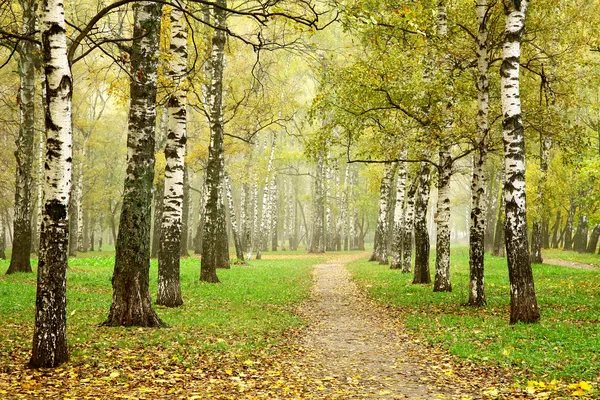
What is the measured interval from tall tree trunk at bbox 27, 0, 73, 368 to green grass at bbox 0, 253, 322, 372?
83 centimetres

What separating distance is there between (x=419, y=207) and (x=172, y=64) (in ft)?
35.2

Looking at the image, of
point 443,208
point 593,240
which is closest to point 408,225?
point 443,208

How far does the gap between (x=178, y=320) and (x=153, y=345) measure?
2406 millimetres

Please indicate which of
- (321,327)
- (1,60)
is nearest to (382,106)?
(321,327)

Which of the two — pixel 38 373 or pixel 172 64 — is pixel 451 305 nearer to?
pixel 172 64

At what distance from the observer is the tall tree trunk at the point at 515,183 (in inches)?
436

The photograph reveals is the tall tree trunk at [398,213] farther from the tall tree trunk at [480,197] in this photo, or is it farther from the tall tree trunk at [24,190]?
the tall tree trunk at [24,190]

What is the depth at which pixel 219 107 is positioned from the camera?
1927 cm

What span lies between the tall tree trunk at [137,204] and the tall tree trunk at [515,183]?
748cm

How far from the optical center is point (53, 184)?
7.05m

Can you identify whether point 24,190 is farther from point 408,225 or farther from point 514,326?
point 514,326

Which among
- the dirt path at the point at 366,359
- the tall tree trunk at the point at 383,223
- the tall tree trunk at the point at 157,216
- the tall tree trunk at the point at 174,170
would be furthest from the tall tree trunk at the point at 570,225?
the tall tree trunk at the point at 174,170

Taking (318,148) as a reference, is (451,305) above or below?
below

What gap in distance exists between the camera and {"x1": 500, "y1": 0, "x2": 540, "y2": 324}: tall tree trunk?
1108cm
